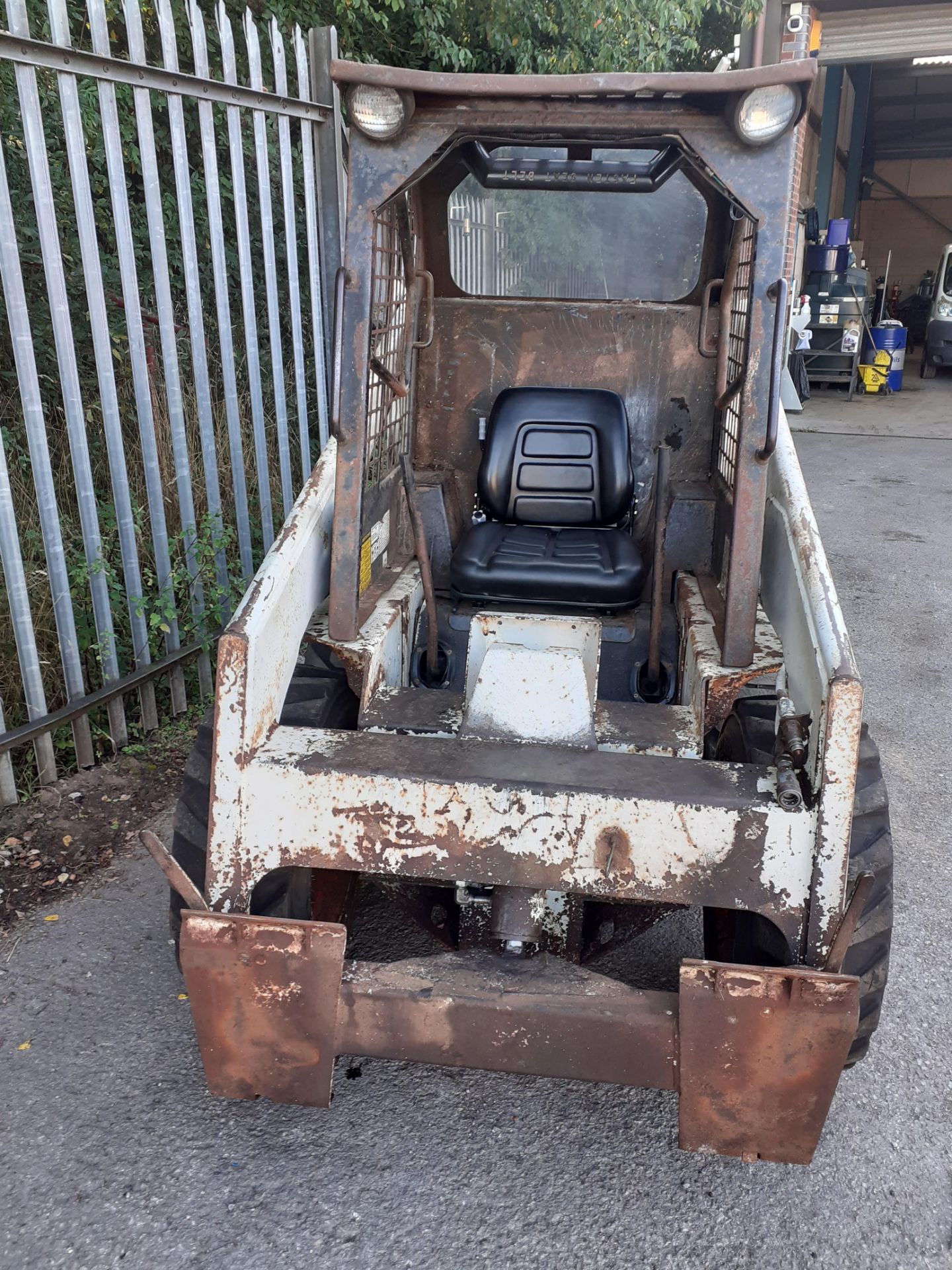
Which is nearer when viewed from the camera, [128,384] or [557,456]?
[557,456]

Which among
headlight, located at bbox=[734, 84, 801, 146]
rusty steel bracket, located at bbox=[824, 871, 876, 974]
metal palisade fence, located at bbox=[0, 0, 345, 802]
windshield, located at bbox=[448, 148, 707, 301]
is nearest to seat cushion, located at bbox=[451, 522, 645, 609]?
windshield, located at bbox=[448, 148, 707, 301]

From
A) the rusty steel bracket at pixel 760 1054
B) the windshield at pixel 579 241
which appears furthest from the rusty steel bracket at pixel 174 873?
the windshield at pixel 579 241

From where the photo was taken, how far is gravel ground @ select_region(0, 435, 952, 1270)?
1900 millimetres

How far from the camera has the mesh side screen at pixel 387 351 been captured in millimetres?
2887

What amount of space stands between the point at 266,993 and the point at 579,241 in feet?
8.80

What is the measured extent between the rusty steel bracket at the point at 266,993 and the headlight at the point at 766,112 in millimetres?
1813

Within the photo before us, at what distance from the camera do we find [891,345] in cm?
1382

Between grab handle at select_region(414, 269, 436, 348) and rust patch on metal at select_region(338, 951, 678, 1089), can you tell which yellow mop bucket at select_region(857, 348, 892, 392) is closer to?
grab handle at select_region(414, 269, 436, 348)

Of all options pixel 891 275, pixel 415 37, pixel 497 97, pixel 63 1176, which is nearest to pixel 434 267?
pixel 497 97

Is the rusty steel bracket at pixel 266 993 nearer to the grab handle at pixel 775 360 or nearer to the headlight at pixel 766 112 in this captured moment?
the grab handle at pixel 775 360

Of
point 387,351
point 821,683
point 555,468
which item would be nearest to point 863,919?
point 821,683

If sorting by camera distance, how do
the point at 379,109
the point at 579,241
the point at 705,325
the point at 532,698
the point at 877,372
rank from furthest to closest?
the point at 877,372, the point at 579,241, the point at 705,325, the point at 532,698, the point at 379,109

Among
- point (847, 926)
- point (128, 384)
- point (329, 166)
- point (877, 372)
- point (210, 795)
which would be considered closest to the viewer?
point (847, 926)

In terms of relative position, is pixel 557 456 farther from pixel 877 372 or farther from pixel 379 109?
pixel 877 372
